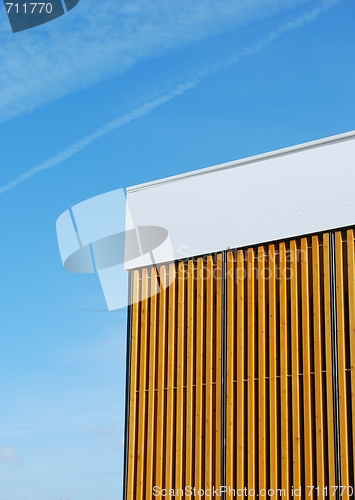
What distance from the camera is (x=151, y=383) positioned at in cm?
1125

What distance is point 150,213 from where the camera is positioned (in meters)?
11.7

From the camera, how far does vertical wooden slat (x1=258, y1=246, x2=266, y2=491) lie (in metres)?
9.75

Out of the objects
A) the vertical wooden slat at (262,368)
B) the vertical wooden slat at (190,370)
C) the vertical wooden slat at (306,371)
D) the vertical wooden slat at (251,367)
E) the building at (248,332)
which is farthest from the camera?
the vertical wooden slat at (190,370)

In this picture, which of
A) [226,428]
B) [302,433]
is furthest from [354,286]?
[226,428]

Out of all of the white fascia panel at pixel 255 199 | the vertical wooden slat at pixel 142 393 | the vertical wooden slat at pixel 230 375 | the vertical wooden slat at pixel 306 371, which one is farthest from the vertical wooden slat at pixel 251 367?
the vertical wooden slat at pixel 142 393

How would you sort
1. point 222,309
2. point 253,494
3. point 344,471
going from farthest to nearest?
point 222,309
point 253,494
point 344,471

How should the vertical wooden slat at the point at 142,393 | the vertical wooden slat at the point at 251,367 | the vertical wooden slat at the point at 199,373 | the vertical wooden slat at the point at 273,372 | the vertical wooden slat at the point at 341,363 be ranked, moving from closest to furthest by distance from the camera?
the vertical wooden slat at the point at 341,363 < the vertical wooden slat at the point at 273,372 < the vertical wooden slat at the point at 251,367 < the vertical wooden slat at the point at 199,373 < the vertical wooden slat at the point at 142,393

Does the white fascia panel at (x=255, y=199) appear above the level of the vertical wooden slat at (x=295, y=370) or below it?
above

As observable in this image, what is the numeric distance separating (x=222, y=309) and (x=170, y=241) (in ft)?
4.95

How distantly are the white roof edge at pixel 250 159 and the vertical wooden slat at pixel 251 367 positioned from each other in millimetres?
1406

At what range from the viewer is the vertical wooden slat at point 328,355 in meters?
9.09

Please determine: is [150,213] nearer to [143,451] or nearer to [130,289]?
[130,289]

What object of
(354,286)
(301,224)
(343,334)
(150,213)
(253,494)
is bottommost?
(253,494)

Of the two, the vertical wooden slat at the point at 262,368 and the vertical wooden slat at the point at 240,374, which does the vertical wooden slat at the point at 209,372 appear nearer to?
the vertical wooden slat at the point at 240,374
